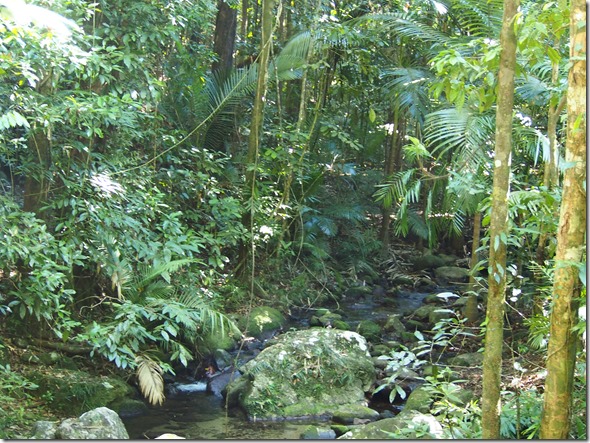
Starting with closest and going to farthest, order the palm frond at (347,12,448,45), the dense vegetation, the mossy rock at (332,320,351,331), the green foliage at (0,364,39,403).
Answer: the dense vegetation < the green foliage at (0,364,39,403) < the mossy rock at (332,320,351,331) < the palm frond at (347,12,448,45)

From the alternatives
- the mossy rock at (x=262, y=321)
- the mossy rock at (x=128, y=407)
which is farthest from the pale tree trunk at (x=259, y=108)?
the mossy rock at (x=128, y=407)

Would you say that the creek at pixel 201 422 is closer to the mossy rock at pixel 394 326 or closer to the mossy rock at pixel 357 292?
the mossy rock at pixel 394 326

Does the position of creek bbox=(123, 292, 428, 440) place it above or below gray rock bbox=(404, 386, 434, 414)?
below

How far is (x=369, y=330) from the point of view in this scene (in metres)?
7.91

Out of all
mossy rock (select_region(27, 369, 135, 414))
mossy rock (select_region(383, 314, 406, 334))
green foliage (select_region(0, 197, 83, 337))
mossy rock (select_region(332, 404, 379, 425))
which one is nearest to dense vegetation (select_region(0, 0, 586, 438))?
green foliage (select_region(0, 197, 83, 337))

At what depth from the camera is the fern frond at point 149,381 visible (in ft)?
18.8

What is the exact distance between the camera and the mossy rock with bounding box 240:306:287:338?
306 inches

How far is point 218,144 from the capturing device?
8.97m

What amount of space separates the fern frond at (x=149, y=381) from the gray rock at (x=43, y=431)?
1281 millimetres

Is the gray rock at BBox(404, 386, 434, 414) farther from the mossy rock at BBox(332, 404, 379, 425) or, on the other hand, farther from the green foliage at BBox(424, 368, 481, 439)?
the green foliage at BBox(424, 368, 481, 439)

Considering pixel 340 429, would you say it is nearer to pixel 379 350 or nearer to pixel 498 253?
pixel 379 350

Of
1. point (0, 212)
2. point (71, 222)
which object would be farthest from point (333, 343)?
point (0, 212)

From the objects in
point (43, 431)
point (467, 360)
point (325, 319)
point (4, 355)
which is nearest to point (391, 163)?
point (325, 319)

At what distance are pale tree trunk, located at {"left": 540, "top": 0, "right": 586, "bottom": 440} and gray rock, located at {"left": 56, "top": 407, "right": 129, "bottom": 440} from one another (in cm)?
282
